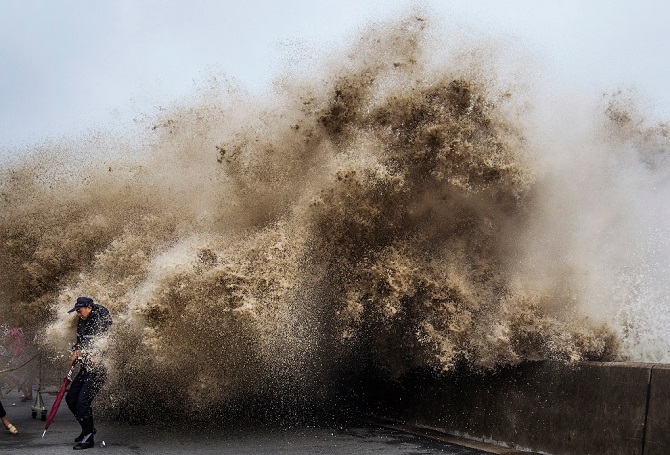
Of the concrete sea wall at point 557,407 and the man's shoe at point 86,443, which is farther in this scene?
the man's shoe at point 86,443

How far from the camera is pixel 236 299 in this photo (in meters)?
7.30

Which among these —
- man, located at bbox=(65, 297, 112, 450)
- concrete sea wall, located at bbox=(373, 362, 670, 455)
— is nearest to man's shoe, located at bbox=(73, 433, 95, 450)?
man, located at bbox=(65, 297, 112, 450)

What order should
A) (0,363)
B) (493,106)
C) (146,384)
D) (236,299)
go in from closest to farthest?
(236,299), (493,106), (146,384), (0,363)

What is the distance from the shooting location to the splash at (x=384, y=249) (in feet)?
24.7

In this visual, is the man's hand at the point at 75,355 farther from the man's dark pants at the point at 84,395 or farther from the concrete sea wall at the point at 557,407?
the concrete sea wall at the point at 557,407

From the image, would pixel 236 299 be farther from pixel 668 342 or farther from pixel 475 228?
pixel 668 342

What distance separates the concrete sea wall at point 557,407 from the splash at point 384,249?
32cm

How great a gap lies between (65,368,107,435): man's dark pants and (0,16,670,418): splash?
25 cm

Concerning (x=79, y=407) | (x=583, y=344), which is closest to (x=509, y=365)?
(x=583, y=344)

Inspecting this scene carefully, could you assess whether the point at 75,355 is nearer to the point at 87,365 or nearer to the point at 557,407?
the point at 87,365

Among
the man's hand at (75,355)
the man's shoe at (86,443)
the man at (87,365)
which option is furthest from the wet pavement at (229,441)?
the man's hand at (75,355)

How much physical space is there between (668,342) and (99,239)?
752cm

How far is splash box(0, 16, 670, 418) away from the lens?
297 inches

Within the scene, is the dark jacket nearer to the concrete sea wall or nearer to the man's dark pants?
the man's dark pants
